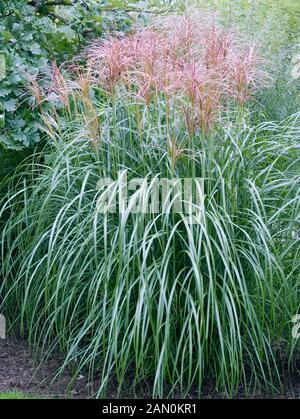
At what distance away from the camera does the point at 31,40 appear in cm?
546

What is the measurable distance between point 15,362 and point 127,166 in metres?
1.46

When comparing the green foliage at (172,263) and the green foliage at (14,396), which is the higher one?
the green foliage at (172,263)

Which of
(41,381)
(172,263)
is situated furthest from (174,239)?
(41,381)

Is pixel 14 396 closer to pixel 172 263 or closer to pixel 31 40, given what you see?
pixel 172 263

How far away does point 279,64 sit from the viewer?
648cm

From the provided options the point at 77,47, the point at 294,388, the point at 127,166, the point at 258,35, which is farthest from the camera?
the point at 258,35

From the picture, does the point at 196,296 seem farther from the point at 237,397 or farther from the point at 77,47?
the point at 77,47

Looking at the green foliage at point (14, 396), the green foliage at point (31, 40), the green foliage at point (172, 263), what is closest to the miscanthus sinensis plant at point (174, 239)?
the green foliage at point (172, 263)

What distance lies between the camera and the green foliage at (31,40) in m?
5.20

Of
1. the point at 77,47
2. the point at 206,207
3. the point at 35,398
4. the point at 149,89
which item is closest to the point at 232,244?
the point at 206,207

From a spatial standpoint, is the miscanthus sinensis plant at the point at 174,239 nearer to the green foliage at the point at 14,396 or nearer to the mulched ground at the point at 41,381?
the mulched ground at the point at 41,381

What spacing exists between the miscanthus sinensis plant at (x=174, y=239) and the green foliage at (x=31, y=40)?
638 millimetres

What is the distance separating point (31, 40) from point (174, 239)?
2305 mm

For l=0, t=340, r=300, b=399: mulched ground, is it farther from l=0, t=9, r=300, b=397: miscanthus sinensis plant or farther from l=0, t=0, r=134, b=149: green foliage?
l=0, t=0, r=134, b=149: green foliage
